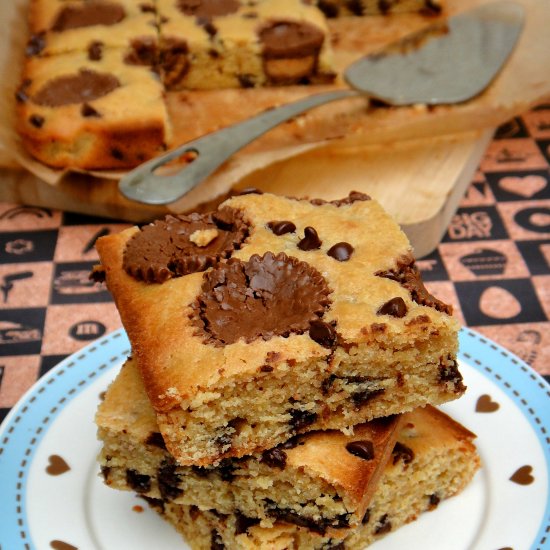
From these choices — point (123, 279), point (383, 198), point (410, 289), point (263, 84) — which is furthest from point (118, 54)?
point (410, 289)

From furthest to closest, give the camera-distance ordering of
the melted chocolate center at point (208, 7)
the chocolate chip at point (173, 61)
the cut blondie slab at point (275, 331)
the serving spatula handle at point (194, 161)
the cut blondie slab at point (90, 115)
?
the melted chocolate center at point (208, 7) → the chocolate chip at point (173, 61) → the cut blondie slab at point (90, 115) → the serving spatula handle at point (194, 161) → the cut blondie slab at point (275, 331)

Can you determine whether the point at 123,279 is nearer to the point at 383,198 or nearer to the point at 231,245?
the point at 231,245

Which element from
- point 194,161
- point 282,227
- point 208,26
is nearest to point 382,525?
point 282,227

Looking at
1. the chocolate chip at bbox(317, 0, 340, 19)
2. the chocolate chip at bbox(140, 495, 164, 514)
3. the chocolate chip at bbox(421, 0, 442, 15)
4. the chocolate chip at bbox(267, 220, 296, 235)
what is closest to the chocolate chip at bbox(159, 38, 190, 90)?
the chocolate chip at bbox(317, 0, 340, 19)

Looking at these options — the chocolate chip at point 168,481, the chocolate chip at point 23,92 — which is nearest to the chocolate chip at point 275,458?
the chocolate chip at point 168,481

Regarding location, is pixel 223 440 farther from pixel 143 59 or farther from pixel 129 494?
pixel 143 59

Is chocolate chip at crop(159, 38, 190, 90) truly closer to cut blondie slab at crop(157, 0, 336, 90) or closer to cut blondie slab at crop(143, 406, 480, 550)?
cut blondie slab at crop(157, 0, 336, 90)

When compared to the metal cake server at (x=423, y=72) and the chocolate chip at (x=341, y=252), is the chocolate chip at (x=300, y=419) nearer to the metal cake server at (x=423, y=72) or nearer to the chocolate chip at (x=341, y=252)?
the chocolate chip at (x=341, y=252)
